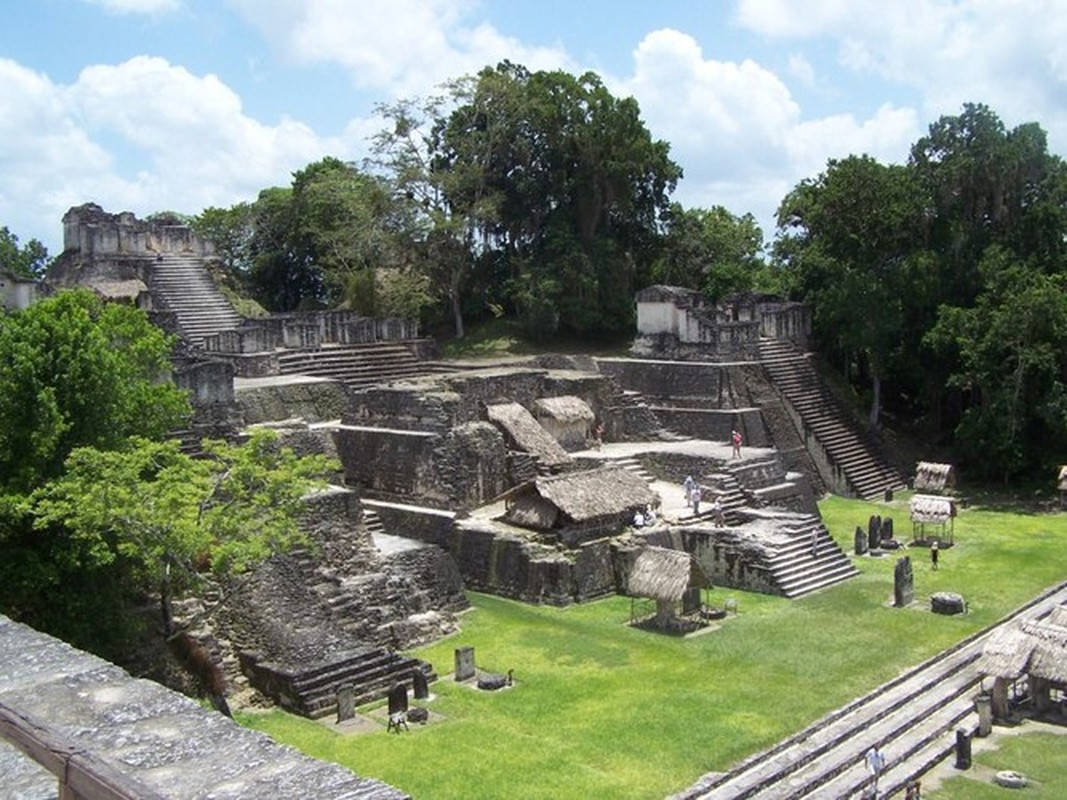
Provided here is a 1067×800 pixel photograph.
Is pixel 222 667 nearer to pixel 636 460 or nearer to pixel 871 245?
pixel 636 460

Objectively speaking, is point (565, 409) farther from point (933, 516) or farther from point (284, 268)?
point (284, 268)

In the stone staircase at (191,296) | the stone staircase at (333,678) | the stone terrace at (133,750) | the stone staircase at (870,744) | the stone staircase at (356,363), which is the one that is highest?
the stone staircase at (191,296)

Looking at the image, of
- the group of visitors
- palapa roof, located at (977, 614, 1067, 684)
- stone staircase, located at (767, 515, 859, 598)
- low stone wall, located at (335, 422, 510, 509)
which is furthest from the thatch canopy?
palapa roof, located at (977, 614, 1067, 684)

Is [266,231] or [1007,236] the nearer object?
[1007,236]

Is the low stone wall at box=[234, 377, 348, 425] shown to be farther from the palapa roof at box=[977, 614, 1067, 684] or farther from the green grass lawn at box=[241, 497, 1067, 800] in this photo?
the palapa roof at box=[977, 614, 1067, 684]

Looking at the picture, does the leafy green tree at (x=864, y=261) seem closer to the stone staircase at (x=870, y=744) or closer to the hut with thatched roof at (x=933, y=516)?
the hut with thatched roof at (x=933, y=516)

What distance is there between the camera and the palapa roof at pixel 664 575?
16188 mm

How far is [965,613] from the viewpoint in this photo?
16984 mm

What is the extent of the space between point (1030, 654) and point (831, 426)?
14502 mm

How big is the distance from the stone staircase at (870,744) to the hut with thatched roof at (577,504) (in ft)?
19.1

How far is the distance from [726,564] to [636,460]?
465 cm

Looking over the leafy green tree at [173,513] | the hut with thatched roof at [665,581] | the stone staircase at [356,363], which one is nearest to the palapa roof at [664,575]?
the hut with thatched roof at [665,581]

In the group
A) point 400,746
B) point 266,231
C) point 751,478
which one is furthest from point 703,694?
point 266,231

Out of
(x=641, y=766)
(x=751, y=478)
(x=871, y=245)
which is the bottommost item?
(x=641, y=766)
